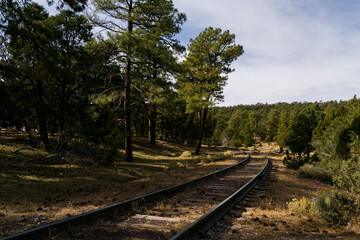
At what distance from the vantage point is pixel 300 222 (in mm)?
5434

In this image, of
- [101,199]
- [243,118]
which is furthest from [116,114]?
[243,118]

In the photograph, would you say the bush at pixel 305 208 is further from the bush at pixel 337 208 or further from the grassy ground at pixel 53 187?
the grassy ground at pixel 53 187

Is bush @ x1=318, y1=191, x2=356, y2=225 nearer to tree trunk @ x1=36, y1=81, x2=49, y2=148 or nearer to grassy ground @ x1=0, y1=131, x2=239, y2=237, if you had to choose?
grassy ground @ x1=0, y1=131, x2=239, y2=237

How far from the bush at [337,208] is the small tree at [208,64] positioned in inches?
699

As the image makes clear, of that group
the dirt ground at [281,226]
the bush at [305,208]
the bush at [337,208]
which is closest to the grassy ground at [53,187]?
the dirt ground at [281,226]

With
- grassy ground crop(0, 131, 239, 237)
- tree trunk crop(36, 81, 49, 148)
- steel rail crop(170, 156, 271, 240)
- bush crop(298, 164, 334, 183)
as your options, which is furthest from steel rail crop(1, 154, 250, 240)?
bush crop(298, 164, 334, 183)

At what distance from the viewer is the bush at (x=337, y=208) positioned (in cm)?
533

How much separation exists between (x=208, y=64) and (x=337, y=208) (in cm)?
2040

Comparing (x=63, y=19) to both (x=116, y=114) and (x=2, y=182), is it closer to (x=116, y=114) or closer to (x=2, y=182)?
(x=116, y=114)

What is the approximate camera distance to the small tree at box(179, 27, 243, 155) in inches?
923

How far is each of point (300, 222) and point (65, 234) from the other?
4.93 m

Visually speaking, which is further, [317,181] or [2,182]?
[317,181]

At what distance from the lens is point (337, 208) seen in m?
5.45

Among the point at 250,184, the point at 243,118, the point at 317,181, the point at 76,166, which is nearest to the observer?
the point at 250,184
